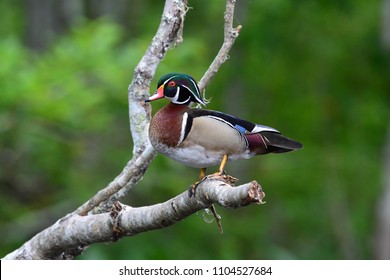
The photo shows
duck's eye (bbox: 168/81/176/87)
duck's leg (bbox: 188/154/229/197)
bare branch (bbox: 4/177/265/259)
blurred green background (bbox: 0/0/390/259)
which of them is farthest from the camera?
blurred green background (bbox: 0/0/390/259)

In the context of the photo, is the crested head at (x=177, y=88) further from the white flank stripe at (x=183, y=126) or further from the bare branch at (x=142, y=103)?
the bare branch at (x=142, y=103)

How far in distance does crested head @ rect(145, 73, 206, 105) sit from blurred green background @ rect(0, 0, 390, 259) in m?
4.12

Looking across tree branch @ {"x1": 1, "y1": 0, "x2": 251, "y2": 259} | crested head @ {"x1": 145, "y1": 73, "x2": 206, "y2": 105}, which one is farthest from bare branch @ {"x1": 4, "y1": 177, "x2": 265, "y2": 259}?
crested head @ {"x1": 145, "y1": 73, "x2": 206, "y2": 105}

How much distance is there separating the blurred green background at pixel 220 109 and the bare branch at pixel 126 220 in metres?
3.53

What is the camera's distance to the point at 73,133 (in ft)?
32.5

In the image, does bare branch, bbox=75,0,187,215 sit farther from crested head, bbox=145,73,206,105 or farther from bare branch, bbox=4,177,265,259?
crested head, bbox=145,73,206,105

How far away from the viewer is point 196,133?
169 inches

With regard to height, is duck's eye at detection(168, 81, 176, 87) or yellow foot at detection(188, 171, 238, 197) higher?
duck's eye at detection(168, 81, 176, 87)

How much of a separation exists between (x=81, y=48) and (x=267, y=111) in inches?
218

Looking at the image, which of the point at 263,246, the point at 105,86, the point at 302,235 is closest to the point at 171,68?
the point at 105,86

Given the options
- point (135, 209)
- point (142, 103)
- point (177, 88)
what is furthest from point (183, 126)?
point (142, 103)

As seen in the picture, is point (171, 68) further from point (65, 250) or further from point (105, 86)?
point (65, 250)

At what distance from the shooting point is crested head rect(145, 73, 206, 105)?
4.25m

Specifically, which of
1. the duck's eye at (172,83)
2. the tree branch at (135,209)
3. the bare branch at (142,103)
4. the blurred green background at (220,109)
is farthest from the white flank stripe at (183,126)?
the blurred green background at (220,109)
